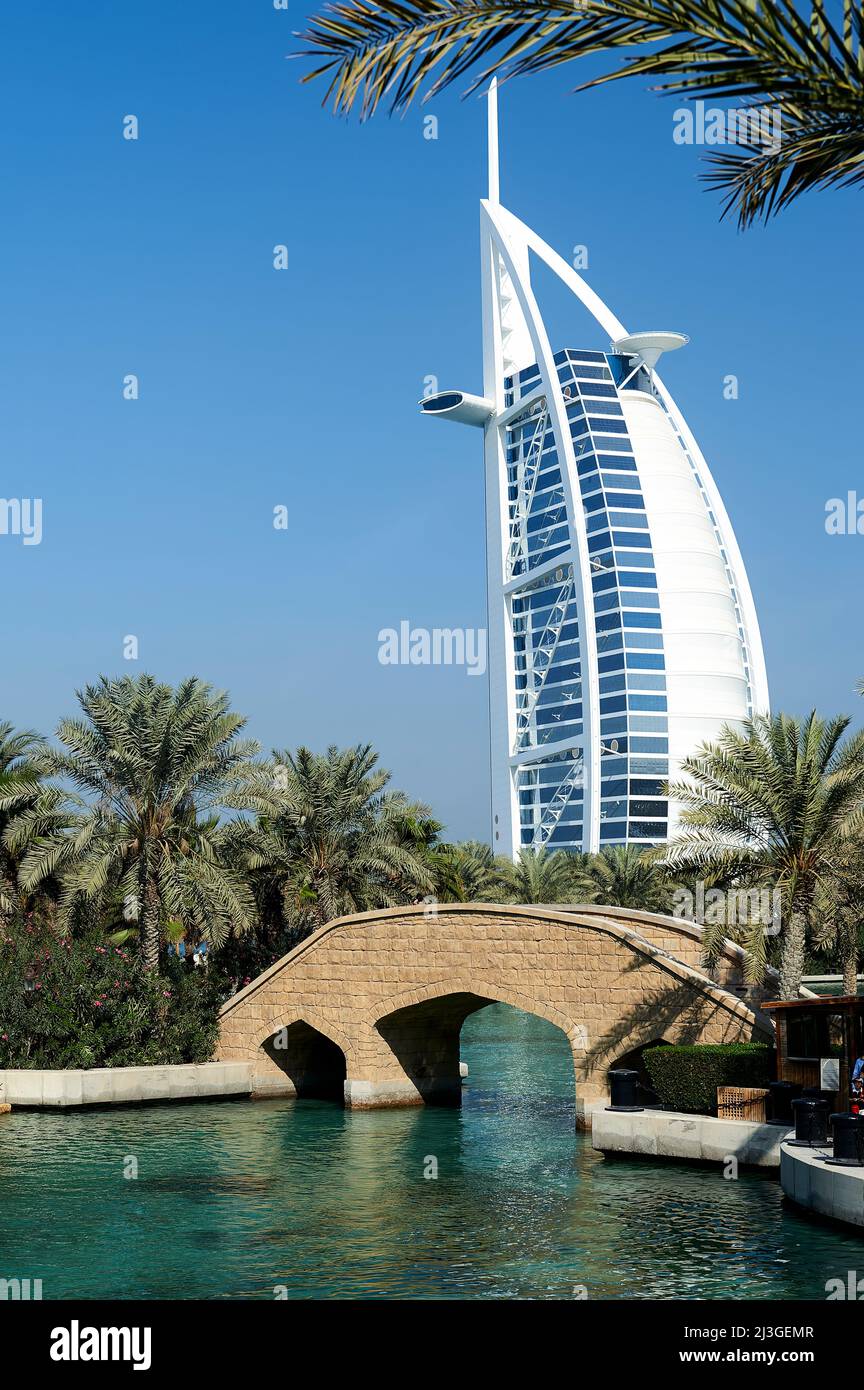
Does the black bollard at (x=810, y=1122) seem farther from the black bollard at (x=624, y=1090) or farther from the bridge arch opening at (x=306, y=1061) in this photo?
the bridge arch opening at (x=306, y=1061)

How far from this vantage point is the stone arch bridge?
29219 millimetres

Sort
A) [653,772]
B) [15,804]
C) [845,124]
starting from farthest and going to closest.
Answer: [653,772] < [15,804] < [845,124]

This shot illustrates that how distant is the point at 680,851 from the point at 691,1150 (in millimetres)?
5889

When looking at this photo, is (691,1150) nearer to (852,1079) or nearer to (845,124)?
(852,1079)

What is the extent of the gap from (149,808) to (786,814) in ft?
55.2

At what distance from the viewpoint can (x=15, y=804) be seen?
39500 millimetres

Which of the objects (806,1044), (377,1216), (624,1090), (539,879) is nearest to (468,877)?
(539,879)

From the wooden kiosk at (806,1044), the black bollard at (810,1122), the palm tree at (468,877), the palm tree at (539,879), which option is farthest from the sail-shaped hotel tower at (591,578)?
the black bollard at (810,1122)

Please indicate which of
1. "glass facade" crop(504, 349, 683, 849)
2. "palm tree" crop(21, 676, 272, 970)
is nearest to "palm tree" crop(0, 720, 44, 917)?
"palm tree" crop(21, 676, 272, 970)

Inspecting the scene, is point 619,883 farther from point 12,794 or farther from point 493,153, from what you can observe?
point 493,153

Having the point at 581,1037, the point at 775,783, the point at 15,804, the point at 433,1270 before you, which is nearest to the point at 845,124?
the point at 433,1270

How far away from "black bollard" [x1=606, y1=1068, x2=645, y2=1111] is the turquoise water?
1244mm

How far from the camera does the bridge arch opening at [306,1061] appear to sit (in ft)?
124

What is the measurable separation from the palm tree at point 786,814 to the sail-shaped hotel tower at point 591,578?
78283mm
